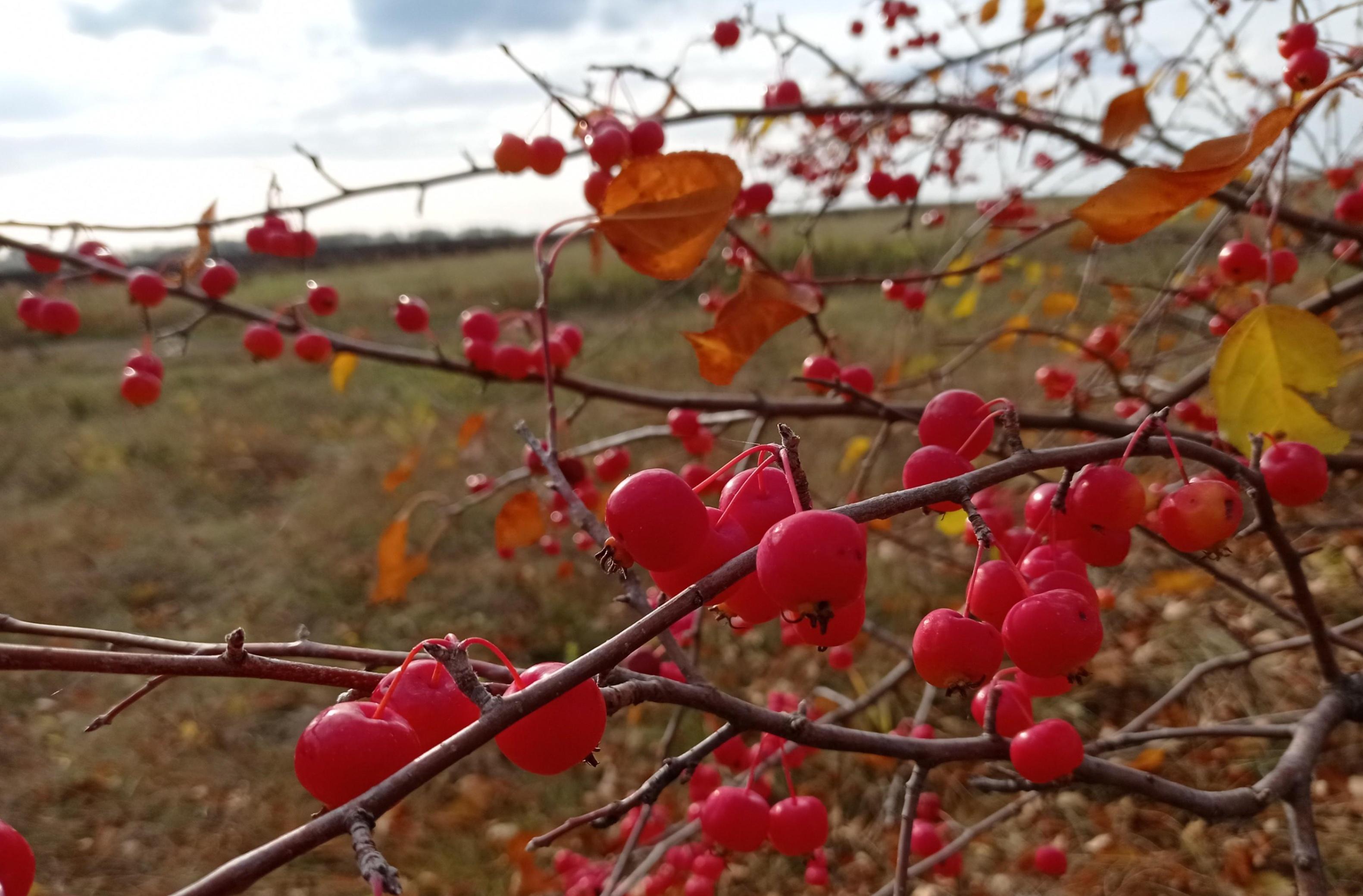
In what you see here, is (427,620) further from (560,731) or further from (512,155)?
(560,731)

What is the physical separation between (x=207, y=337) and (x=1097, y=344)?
13574mm

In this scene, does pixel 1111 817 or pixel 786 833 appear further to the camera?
pixel 1111 817

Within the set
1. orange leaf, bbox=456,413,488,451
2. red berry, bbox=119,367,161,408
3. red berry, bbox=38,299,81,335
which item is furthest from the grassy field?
orange leaf, bbox=456,413,488,451

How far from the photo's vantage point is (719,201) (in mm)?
852

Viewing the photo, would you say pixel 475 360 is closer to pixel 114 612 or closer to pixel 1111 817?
Result: pixel 1111 817

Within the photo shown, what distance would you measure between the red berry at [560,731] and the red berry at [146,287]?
7.09ft

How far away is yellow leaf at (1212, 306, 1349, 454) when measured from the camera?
91 cm

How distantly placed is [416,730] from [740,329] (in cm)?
69

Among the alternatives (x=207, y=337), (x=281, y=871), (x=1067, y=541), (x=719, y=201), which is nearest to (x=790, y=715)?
(x=1067, y=541)

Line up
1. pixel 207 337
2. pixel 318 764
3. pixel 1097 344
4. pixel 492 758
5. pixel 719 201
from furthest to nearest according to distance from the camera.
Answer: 1. pixel 207 337
2. pixel 492 758
3. pixel 1097 344
4. pixel 719 201
5. pixel 318 764

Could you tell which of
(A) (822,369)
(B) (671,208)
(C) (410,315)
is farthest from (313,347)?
(B) (671,208)

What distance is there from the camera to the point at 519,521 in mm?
2002

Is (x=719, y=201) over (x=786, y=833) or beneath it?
over

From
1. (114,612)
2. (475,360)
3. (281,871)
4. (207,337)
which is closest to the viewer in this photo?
(475,360)
